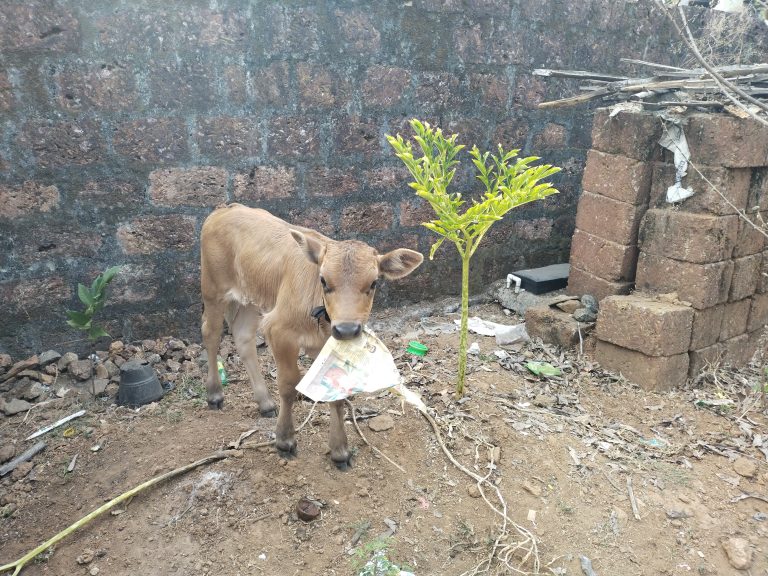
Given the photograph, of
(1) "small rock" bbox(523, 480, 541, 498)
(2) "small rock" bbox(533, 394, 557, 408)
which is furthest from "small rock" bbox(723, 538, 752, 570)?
(2) "small rock" bbox(533, 394, 557, 408)

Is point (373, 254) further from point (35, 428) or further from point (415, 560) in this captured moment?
point (35, 428)

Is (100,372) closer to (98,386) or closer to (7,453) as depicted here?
(98,386)

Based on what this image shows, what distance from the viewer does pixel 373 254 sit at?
3.27 meters

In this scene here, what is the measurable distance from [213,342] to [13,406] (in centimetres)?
155

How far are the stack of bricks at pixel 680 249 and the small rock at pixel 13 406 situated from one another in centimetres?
451

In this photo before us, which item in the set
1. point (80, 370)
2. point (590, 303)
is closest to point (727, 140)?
point (590, 303)

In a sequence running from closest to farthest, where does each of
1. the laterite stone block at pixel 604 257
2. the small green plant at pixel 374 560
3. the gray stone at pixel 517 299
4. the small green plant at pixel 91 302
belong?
the small green plant at pixel 374 560
the small green plant at pixel 91 302
the laterite stone block at pixel 604 257
the gray stone at pixel 517 299

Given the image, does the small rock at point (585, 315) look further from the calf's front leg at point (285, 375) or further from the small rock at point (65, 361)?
the small rock at point (65, 361)

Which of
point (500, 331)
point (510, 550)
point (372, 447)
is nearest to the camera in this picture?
point (510, 550)

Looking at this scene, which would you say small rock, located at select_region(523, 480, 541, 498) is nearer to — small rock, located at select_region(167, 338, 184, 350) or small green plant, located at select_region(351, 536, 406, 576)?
small green plant, located at select_region(351, 536, 406, 576)

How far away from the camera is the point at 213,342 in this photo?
4.52 meters

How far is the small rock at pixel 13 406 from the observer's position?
4496 mm

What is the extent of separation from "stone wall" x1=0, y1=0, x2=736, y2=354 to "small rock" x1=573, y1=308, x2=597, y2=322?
1473mm

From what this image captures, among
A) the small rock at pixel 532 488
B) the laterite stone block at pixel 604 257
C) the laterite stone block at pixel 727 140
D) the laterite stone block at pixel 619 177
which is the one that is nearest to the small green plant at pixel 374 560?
the small rock at pixel 532 488
